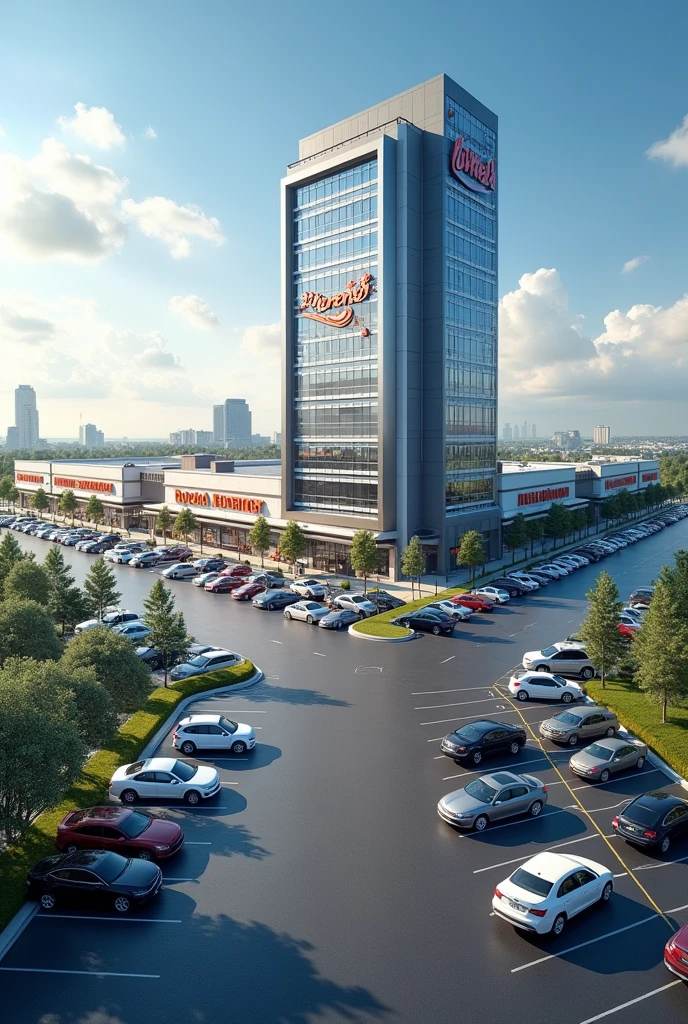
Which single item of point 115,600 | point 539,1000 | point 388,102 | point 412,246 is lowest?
point 539,1000

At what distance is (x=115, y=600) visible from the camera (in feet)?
131

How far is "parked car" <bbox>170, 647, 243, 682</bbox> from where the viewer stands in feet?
107

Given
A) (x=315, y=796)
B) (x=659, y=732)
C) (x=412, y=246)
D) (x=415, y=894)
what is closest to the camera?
(x=415, y=894)

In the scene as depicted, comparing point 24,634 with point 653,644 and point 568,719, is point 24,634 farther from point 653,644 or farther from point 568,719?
point 653,644

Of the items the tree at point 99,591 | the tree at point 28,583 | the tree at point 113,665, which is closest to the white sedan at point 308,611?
the tree at point 99,591

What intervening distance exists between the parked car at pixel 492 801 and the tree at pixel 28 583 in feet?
79.2

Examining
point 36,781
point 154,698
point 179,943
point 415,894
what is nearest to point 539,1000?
point 415,894

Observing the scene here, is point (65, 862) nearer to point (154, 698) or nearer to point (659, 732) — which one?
point (154, 698)

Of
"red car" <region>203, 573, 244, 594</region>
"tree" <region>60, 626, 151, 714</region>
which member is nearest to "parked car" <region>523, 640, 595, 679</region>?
"tree" <region>60, 626, 151, 714</region>

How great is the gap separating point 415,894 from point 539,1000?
12.1 feet

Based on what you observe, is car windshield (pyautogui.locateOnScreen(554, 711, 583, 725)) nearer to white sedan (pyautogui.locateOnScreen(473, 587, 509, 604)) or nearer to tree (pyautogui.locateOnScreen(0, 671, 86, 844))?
tree (pyautogui.locateOnScreen(0, 671, 86, 844))

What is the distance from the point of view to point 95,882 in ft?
51.9

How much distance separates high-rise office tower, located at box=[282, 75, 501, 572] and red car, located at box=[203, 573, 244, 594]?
10.3m

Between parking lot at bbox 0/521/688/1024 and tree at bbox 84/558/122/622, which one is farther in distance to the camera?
tree at bbox 84/558/122/622
